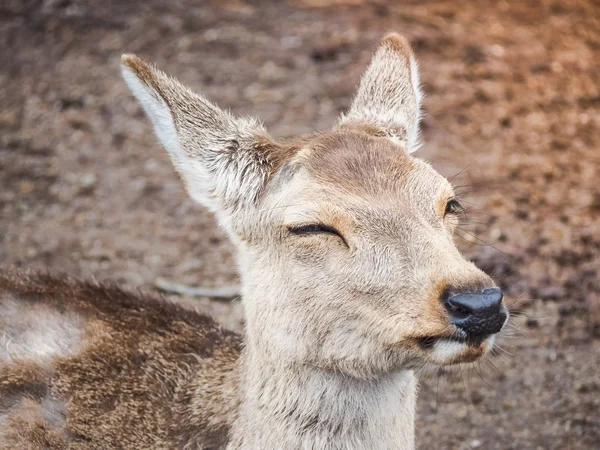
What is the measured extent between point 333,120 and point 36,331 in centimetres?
542

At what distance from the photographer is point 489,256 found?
26.4 ft

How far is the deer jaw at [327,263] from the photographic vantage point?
3.95 m

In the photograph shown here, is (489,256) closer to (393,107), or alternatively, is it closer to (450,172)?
(450,172)

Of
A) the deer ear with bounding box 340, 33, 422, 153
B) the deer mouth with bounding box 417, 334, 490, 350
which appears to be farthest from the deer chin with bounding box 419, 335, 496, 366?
the deer ear with bounding box 340, 33, 422, 153

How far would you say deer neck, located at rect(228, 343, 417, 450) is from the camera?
4293 mm

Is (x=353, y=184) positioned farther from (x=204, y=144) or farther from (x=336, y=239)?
(x=204, y=144)

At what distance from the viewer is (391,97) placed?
17.5 ft

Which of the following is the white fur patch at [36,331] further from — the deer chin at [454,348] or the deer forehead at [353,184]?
the deer chin at [454,348]

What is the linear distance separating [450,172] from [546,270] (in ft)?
5.28

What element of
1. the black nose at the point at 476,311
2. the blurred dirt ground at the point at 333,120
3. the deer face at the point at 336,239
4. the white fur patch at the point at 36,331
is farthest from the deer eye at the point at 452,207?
the white fur patch at the point at 36,331

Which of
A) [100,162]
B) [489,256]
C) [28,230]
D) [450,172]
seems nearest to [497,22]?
[450,172]

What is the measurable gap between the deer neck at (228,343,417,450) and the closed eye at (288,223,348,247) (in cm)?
66

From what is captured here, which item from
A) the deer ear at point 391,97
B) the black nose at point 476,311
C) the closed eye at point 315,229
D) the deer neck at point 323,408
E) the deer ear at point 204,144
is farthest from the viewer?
the deer ear at point 391,97

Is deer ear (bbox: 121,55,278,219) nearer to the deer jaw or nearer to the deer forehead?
the deer jaw
